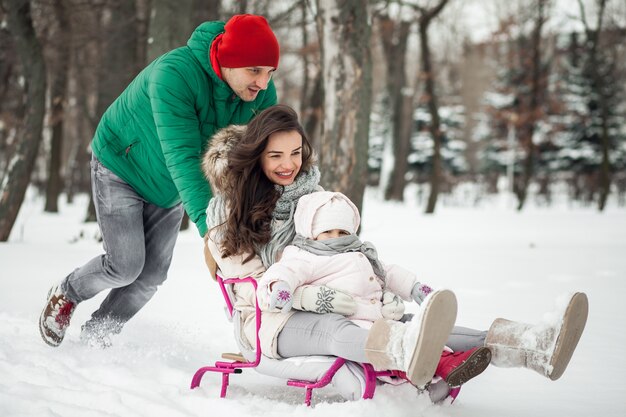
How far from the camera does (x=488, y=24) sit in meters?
25.1

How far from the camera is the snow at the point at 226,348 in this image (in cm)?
283

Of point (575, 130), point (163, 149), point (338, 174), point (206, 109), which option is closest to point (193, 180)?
point (163, 149)

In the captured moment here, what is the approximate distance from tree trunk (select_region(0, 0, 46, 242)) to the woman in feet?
23.0

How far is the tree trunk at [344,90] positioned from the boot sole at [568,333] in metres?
4.31

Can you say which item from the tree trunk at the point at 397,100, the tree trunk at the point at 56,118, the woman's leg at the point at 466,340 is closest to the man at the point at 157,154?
the woman's leg at the point at 466,340

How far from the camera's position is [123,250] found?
3.71 metres

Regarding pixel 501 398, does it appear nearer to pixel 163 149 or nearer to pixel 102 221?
pixel 163 149

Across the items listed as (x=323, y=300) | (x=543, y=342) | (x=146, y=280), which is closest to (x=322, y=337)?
(x=323, y=300)

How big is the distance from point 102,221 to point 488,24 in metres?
23.5

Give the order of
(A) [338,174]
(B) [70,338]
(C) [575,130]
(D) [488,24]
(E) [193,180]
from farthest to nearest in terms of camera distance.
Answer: (C) [575,130] → (D) [488,24] → (A) [338,174] → (B) [70,338] → (E) [193,180]

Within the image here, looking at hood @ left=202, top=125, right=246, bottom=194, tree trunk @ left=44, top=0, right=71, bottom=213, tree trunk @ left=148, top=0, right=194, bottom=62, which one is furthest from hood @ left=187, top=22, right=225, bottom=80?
tree trunk @ left=44, top=0, right=71, bottom=213

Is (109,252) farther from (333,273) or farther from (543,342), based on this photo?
(543,342)

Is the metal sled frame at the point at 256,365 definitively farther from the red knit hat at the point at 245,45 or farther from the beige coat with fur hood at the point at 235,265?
the red knit hat at the point at 245,45

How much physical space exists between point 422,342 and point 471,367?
0.28 metres
